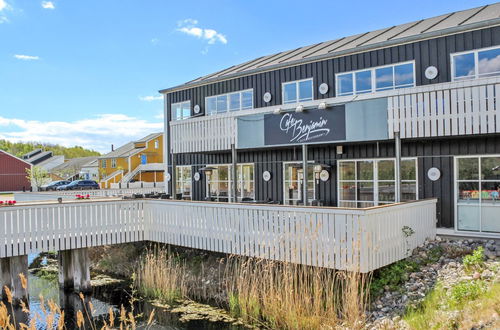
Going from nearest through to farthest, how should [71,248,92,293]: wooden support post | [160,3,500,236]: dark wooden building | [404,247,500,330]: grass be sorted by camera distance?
1. [404,247,500,330]: grass
2. [160,3,500,236]: dark wooden building
3. [71,248,92,293]: wooden support post

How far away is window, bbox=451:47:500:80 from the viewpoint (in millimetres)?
10930

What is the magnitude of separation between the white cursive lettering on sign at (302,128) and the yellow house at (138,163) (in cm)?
3181

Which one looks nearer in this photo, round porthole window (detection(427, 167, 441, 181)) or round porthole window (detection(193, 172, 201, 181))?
round porthole window (detection(427, 167, 441, 181))

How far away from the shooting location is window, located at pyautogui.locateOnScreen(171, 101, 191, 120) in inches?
749

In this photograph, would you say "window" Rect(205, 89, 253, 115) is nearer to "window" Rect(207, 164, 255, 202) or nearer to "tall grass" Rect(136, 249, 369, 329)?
"window" Rect(207, 164, 255, 202)

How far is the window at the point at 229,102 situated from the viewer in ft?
54.7

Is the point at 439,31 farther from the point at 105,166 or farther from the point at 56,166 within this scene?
the point at 56,166

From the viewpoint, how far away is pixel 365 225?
788cm

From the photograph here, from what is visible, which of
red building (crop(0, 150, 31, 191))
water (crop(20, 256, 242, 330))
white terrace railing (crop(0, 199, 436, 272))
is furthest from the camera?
red building (crop(0, 150, 31, 191))

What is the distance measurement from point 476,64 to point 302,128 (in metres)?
4.93

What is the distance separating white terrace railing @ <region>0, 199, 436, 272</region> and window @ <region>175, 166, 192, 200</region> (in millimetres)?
6652

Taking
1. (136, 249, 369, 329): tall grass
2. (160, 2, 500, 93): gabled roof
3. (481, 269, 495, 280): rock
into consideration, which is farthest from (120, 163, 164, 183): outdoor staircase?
(481, 269, 495, 280): rock

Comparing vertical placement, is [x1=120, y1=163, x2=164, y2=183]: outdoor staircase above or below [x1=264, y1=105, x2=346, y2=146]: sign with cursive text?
below

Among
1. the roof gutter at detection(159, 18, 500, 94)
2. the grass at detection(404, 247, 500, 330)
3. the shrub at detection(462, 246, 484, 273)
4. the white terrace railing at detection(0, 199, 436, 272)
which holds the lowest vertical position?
the grass at detection(404, 247, 500, 330)
